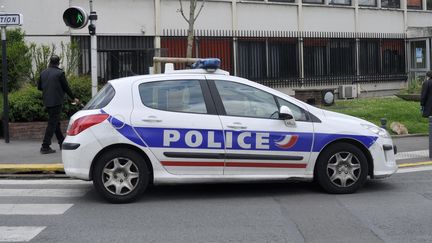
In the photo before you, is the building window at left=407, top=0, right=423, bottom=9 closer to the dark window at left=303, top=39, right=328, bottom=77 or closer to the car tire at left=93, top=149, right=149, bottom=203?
the dark window at left=303, top=39, right=328, bottom=77

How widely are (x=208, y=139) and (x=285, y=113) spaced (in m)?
1.05

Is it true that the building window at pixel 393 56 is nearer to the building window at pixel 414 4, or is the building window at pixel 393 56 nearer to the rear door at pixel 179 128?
the building window at pixel 414 4

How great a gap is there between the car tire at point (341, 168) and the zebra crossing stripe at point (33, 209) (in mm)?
3320

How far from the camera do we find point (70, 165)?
24.4 feet

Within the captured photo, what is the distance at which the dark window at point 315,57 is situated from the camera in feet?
80.2

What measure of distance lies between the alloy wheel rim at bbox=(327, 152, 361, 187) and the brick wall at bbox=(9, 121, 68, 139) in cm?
775

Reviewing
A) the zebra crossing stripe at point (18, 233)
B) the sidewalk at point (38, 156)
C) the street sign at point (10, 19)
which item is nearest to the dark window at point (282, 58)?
the sidewalk at point (38, 156)

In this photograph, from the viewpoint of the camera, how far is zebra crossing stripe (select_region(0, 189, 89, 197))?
26.5 ft

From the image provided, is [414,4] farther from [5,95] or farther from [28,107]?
[5,95]

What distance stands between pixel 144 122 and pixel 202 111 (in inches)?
30.5

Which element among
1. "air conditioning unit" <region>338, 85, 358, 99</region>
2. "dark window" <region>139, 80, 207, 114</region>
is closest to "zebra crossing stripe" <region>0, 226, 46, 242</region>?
"dark window" <region>139, 80, 207, 114</region>

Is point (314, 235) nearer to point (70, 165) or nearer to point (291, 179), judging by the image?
point (291, 179)

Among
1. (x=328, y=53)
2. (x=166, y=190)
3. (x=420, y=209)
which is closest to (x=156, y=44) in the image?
(x=328, y=53)

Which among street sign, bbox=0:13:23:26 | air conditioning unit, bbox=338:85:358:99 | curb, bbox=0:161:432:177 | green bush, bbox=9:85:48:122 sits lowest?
curb, bbox=0:161:432:177
